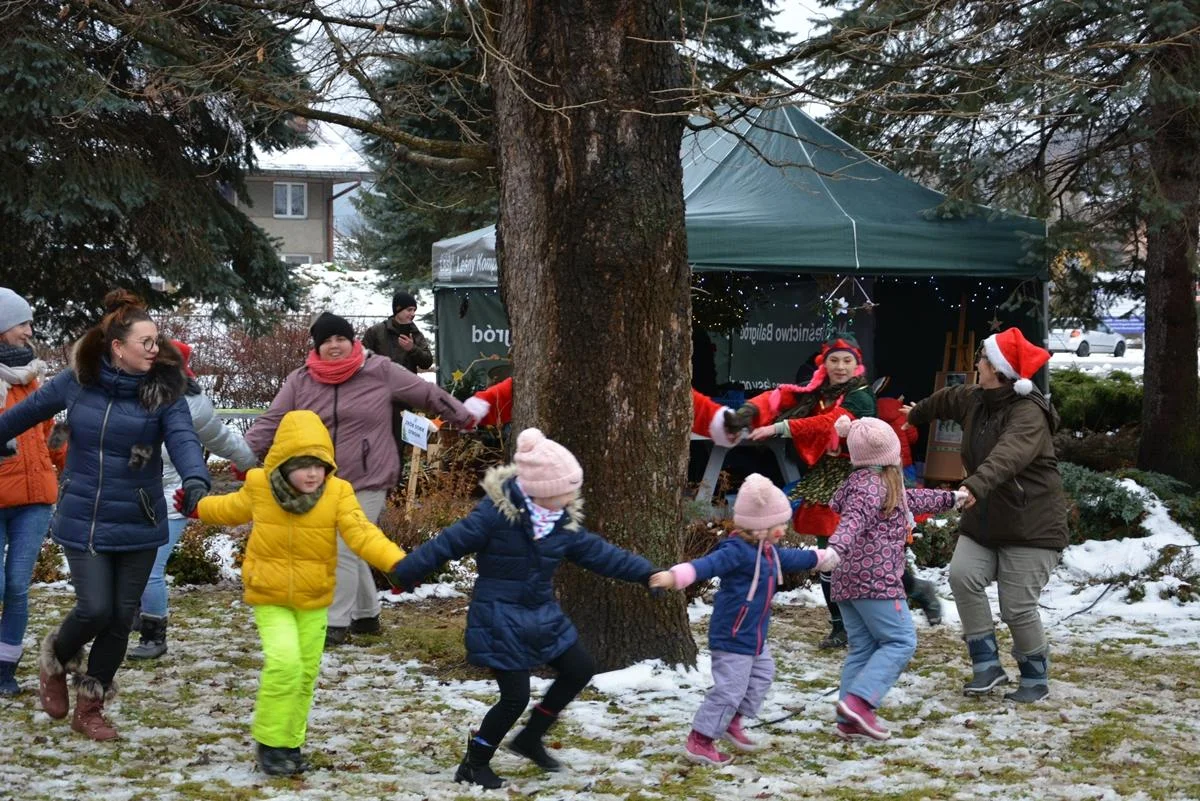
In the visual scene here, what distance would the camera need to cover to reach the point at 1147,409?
12555mm

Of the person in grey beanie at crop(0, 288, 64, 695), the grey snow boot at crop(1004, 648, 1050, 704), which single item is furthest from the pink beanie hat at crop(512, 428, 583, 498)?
the grey snow boot at crop(1004, 648, 1050, 704)

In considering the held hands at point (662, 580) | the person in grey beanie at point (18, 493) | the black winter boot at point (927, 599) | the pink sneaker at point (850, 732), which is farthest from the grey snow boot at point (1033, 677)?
the person in grey beanie at point (18, 493)

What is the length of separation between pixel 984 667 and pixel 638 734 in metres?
1.79

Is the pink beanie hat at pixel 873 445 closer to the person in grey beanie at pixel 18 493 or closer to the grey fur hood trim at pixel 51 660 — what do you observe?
the grey fur hood trim at pixel 51 660

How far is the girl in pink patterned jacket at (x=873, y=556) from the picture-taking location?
579cm

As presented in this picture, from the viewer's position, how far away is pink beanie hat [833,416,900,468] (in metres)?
5.86

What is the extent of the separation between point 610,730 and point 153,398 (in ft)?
7.60

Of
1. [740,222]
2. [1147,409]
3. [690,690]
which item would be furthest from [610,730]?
[1147,409]

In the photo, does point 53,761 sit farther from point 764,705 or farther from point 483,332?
point 483,332

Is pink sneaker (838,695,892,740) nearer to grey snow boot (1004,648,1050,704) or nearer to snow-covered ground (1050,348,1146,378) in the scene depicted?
grey snow boot (1004,648,1050,704)

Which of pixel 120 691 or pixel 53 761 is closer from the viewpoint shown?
pixel 53 761

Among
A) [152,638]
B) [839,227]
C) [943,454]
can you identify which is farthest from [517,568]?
[943,454]

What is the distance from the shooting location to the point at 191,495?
5156 millimetres

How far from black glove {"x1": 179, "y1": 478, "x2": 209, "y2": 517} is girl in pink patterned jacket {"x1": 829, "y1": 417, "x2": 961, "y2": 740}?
2.57 m
